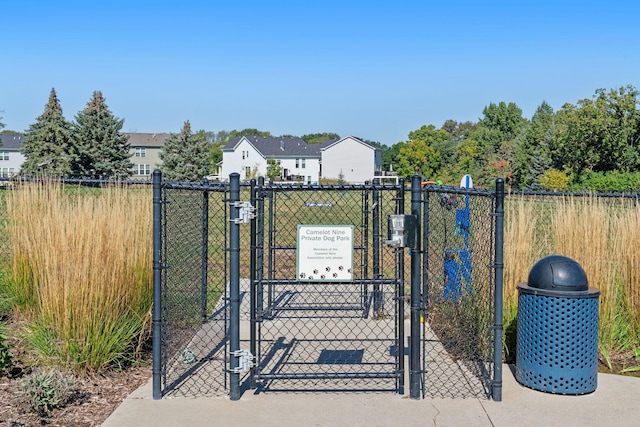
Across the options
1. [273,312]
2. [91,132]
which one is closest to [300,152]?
[91,132]

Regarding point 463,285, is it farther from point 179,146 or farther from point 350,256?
point 179,146

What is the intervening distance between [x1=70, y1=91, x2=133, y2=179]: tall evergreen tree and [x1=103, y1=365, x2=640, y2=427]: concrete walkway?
4910cm

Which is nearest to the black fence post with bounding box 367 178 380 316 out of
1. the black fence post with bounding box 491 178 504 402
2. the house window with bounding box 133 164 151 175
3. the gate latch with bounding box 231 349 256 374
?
the black fence post with bounding box 491 178 504 402

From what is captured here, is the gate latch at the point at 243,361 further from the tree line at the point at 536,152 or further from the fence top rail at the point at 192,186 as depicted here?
the tree line at the point at 536,152

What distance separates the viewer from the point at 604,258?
7.24 metres

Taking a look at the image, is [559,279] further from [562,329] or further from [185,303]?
[185,303]

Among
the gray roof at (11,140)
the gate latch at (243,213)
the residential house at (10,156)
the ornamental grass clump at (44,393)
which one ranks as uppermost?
the gray roof at (11,140)

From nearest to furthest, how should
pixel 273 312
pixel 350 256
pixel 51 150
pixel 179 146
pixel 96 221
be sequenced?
pixel 350 256, pixel 96 221, pixel 273 312, pixel 51 150, pixel 179 146

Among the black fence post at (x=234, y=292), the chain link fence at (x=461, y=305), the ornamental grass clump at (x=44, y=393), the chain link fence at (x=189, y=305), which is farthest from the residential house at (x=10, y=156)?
the black fence post at (x=234, y=292)

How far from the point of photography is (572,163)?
55.7 metres

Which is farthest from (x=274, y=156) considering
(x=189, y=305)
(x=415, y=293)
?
(x=415, y=293)

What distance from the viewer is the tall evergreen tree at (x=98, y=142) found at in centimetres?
5269

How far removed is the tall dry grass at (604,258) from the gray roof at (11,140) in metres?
86.8

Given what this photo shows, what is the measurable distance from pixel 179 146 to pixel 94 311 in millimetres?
60386
